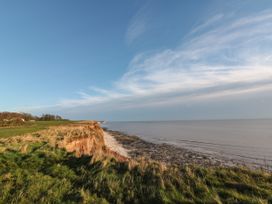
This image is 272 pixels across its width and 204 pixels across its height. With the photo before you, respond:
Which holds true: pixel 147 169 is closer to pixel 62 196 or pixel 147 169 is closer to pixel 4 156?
pixel 62 196

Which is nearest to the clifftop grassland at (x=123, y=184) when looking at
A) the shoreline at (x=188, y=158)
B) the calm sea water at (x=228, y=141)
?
the shoreline at (x=188, y=158)

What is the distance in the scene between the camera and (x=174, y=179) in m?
6.14

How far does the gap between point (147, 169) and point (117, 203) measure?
8.35 feet

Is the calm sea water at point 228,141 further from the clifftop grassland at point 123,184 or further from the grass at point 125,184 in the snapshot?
the grass at point 125,184

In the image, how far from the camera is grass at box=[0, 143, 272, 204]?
197 inches

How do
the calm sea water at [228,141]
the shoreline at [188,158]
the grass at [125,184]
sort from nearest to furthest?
the grass at [125,184] → the shoreline at [188,158] → the calm sea water at [228,141]

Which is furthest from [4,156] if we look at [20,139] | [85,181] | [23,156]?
[85,181]

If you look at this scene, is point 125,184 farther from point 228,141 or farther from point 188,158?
point 228,141

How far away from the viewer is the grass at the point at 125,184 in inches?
197

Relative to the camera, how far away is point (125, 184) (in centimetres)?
609

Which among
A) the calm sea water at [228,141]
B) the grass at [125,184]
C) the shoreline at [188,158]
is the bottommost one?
the shoreline at [188,158]

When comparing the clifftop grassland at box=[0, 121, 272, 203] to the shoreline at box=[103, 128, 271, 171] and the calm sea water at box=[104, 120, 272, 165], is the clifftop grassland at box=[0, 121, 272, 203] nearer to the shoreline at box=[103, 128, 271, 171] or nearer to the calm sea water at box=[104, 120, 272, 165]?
the shoreline at box=[103, 128, 271, 171]

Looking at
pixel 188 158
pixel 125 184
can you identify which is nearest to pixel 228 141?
pixel 188 158

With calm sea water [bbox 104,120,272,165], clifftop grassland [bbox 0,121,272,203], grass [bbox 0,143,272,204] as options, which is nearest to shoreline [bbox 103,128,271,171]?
calm sea water [bbox 104,120,272,165]
